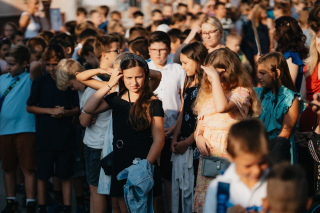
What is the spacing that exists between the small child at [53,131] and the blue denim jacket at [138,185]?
166 centimetres

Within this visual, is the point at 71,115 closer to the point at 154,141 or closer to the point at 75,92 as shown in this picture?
the point at 75,92

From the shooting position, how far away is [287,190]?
75.6 inches

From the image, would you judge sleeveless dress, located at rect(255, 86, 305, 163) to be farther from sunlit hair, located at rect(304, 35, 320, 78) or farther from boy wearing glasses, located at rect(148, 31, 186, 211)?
boy wearing glasses, located at rect(148, 31, 186, 211)

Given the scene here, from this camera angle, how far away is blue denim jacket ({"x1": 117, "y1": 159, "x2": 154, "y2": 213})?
3.34 metres

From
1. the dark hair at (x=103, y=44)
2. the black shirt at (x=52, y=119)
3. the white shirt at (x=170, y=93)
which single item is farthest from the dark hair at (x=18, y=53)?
the white shirt at (x=170, y=93)

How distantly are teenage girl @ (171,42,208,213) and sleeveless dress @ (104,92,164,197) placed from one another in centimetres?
57

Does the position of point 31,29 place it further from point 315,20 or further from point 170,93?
point 315,20

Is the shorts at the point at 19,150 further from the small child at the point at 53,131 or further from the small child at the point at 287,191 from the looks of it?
the small child at the point at 287,191

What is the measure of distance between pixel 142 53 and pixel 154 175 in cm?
240

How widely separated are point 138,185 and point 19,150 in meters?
2.46

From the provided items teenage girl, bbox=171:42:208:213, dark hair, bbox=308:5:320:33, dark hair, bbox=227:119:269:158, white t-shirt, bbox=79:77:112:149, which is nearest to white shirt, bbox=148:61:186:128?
teenage girl, bbox=171:42:208:213

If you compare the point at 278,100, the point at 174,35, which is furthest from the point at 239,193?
the point at 174,35

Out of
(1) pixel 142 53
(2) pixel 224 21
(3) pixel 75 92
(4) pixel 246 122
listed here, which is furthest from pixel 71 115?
(2) pixel 224 21

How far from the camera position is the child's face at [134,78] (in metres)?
3.60
